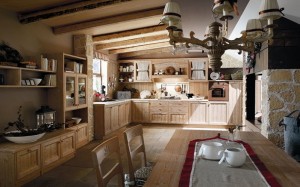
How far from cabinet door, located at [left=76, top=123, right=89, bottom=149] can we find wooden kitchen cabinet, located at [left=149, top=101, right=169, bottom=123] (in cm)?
269

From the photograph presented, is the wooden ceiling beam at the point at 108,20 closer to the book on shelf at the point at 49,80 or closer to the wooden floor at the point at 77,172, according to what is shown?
the book on shelf at the point at 49,80

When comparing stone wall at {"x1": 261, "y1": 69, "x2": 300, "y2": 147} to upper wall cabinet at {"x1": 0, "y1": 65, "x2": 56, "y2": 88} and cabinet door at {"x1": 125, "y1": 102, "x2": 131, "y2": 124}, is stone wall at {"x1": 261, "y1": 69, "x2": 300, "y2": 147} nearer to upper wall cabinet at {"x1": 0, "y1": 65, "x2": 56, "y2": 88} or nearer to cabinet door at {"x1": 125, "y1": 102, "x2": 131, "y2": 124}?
upper wall cabinet at {"x1": 0, "y1": 65, "x2": 56, "y2": 88}

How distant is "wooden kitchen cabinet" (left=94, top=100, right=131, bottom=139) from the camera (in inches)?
210

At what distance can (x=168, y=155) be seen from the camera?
176 centimetres

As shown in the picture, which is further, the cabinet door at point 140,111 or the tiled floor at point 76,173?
the cabinet door at point 140,111

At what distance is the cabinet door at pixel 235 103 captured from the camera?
21.9ft

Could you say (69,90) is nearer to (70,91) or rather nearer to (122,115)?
(70,91)

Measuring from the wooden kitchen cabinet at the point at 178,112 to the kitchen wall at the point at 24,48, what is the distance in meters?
3.83

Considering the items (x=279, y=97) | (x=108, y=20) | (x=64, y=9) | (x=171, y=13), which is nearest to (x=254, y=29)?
(x=171, y=13)

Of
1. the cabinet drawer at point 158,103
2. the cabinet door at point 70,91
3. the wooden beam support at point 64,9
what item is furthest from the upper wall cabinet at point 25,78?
the cabinet drawer at point 158,103

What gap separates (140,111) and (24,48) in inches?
166

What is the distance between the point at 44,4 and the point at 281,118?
3.95 meters

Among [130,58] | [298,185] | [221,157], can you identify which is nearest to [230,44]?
[221,157]

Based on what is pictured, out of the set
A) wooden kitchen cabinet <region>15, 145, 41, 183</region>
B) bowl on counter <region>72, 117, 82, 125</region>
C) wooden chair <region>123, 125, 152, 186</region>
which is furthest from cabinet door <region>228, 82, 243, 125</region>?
wooden kitchen cabinet <region>15, 145, 41, 183</region>
